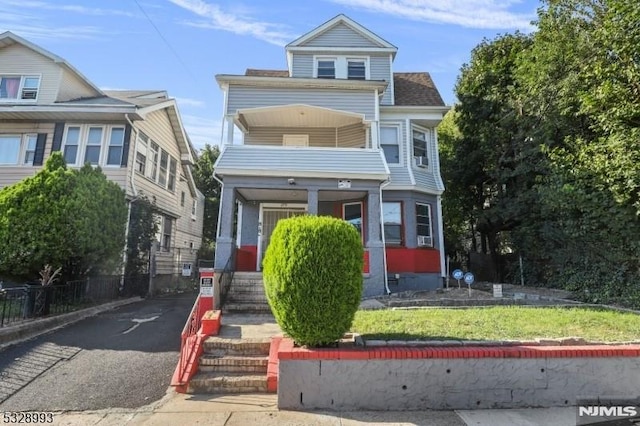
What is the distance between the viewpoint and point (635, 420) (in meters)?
4.34

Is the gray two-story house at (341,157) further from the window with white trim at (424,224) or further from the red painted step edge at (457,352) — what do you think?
the red painted step edge at (457,352)

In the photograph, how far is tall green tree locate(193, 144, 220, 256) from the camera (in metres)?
30.2

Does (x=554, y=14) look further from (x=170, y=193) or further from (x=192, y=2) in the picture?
(x=170, y=193)

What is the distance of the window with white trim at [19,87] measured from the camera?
1424 cm

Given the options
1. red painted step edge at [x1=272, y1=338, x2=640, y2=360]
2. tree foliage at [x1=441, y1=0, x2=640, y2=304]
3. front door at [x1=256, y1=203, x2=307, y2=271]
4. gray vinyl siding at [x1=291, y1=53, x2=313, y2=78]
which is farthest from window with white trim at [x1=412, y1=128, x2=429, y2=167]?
red painted step edge at [x1=272, y1=338, x2=640, y2=360]

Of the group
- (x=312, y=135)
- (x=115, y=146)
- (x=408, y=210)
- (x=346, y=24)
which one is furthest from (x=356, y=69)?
(x=115, y=146)

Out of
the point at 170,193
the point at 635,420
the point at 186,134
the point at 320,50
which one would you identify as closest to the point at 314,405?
the point at 635,420

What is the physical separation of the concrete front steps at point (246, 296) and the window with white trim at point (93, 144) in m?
7.67

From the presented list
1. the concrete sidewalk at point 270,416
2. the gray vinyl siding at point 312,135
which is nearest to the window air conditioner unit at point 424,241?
the gray vinyl siding at point 312,135

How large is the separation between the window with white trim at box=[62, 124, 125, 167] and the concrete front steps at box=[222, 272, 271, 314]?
7671 mm

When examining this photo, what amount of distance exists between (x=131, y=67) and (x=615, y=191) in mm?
13219

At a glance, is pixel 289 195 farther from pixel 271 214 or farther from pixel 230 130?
pixel 230 130

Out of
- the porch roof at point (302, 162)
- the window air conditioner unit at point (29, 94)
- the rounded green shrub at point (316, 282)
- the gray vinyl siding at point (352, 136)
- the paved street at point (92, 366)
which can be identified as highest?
the window air conditioner unit at point (29, 94)

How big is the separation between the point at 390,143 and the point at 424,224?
3227 mm
